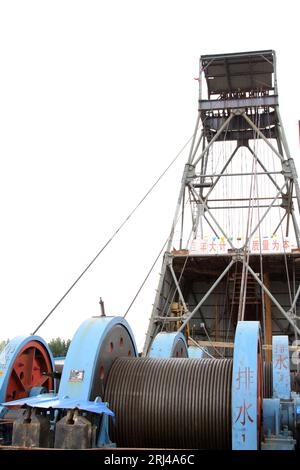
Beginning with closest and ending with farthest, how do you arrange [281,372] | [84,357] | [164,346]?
[84,357]
[281,372]
[164,346]

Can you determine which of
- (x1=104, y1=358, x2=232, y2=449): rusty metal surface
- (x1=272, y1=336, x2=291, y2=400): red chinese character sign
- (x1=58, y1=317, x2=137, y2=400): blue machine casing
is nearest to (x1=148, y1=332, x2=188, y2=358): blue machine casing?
(x1=272, y1=336, x2=291, y2=400): red chinese character sign

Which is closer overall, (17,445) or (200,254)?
(17,445)

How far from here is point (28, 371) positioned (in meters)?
6.71

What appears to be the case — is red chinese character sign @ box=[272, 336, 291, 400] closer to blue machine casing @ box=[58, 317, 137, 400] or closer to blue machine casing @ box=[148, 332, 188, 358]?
blue machine casing @ box=[148, 332, 188, 358]

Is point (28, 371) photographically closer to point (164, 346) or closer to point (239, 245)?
point (164, 346)

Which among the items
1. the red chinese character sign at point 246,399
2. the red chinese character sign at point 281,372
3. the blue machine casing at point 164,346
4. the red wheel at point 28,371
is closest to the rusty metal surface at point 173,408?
the red chinese character sign at point 246,399

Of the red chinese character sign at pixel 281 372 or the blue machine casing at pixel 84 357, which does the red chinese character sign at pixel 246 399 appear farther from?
the red chinese character sign at pixel 281 372

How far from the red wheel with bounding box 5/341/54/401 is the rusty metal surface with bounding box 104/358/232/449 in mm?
1138

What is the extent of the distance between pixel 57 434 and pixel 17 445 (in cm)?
39

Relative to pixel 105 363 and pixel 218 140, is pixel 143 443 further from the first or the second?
pixel 218 140

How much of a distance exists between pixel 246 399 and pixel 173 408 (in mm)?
1091

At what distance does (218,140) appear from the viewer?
25734mm

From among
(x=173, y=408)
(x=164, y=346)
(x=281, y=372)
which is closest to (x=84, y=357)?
(x=173, y=408)

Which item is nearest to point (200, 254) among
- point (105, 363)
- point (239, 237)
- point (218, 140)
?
point (239, 237)
